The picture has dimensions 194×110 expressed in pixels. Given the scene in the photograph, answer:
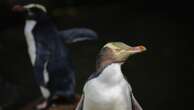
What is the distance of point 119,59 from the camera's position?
3.97 ft

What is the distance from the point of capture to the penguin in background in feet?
5.80

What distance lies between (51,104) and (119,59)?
706 mm

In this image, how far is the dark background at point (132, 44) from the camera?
2.25 meters

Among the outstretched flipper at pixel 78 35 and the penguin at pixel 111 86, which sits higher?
the penguin at pixel 111 86

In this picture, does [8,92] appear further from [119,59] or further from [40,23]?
[119,59]

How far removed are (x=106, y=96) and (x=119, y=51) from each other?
0.35ft

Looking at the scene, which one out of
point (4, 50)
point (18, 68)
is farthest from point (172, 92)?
point (4, 50)

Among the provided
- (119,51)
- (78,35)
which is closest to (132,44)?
(78,35)

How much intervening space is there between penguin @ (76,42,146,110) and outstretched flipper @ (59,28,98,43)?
1.80 ft

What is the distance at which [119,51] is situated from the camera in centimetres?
121

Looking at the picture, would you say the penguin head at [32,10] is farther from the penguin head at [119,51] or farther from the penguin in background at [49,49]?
the penguin head at [119,51]

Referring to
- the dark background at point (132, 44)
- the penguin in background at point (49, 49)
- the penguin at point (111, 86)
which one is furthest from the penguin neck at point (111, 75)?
the dark background at point (132, 44)

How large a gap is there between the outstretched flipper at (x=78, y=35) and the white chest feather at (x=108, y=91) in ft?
1.88

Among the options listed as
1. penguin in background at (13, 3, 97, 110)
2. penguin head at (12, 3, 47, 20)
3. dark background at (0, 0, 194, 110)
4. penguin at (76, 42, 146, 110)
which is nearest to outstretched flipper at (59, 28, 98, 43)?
penguin in background at (13, 3, 97, 110)
